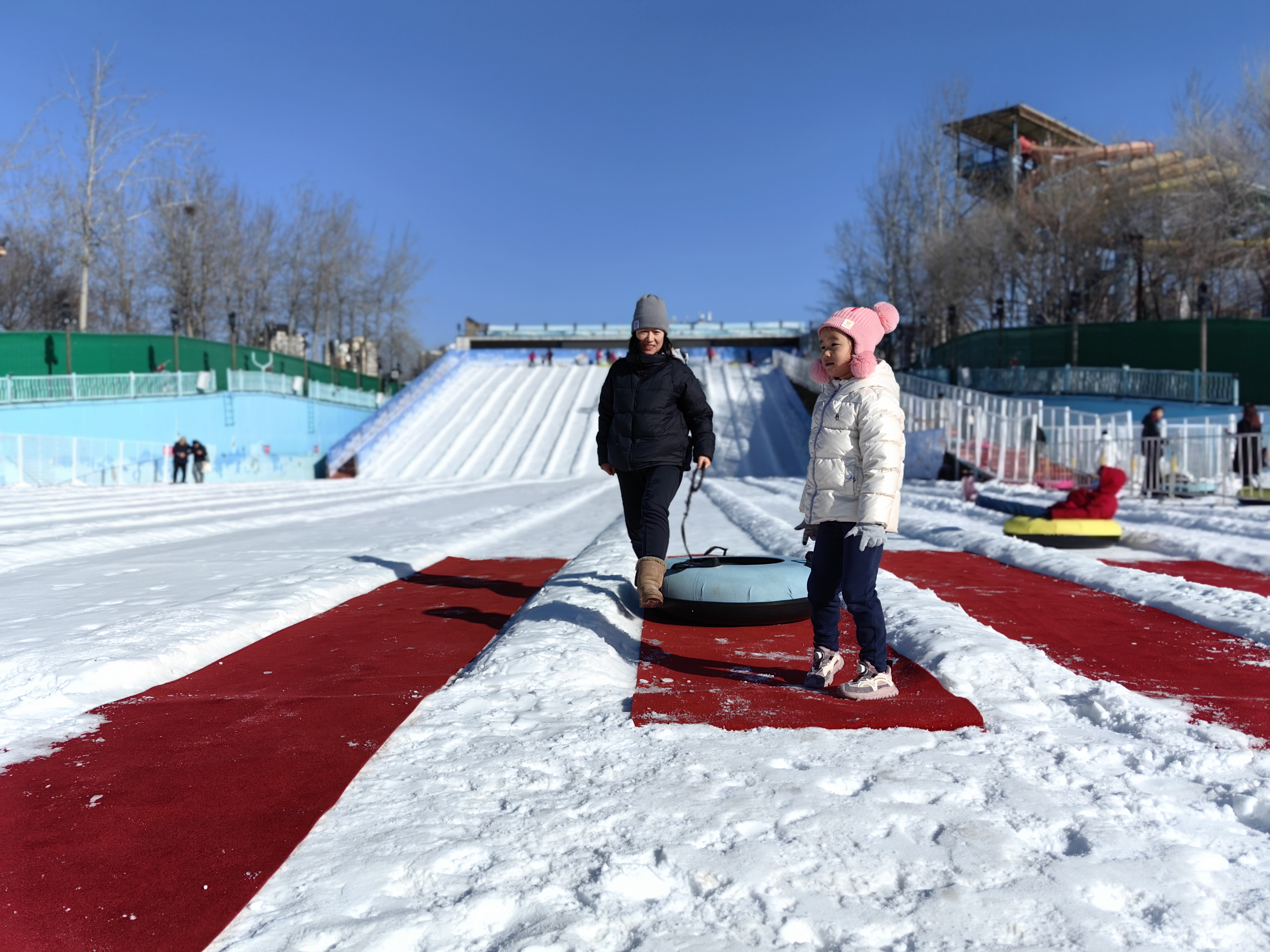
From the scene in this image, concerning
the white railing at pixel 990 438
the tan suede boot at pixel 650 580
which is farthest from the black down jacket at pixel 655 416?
the white railing at pixel 990 438

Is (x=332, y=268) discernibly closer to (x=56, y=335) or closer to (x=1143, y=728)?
(x=56, y=335)

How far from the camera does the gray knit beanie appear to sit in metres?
4.57

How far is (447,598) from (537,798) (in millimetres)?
3475

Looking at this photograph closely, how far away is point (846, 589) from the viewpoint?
3.31 metres

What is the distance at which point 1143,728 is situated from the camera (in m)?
2.85

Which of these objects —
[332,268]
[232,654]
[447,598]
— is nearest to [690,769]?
[232,654]

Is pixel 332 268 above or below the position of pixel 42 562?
above

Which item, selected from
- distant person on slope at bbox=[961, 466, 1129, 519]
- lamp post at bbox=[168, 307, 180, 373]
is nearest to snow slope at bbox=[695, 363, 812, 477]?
lamp post at bbox=[168, 307, 180, 373]

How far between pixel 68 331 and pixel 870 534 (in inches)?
1251

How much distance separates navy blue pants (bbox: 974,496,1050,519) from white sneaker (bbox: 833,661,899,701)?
590cm

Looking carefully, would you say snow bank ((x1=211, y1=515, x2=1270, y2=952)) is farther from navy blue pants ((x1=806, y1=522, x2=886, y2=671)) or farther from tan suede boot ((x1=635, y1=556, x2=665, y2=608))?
tan suede boot ((x1=635, y1=556, x2=665, y2=608))

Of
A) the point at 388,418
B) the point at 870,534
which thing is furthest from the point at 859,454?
the point at 388,418

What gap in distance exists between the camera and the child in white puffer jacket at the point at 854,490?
3.23m

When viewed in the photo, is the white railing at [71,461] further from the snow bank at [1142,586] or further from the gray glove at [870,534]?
the gray glove at [870,534]
